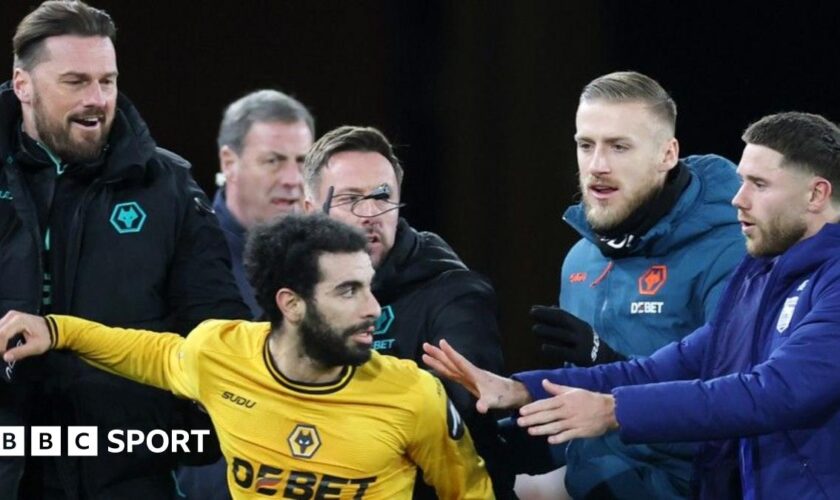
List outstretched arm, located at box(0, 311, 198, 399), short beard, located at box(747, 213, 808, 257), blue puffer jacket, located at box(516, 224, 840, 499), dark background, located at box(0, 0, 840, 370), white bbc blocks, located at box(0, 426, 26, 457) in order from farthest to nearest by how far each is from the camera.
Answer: dark background, located at box(0, 0, 840, 370) → white bbc blocks, located at box(0, 426, 26, 457) → outstretched arm, located at box(0, 311, 198, 399) → short beard, located at box(747, 213, 808, 257) → blue puffer jacket, located at box(516, 224, 840, 499)

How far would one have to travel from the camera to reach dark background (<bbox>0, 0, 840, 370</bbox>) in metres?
5.41

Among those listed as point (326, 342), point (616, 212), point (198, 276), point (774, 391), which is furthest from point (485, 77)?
point (774, 391)

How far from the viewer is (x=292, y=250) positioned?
3518 millimetres

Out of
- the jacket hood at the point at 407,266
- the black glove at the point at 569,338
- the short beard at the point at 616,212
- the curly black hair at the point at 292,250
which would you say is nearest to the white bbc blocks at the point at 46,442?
the curly black hair at the point at 292,250

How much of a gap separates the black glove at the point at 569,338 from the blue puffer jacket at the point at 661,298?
0.16 m

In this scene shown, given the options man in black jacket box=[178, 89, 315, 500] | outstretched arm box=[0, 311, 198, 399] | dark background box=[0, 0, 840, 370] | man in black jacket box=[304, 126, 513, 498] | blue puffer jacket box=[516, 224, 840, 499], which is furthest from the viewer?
dark background box=[0, 0, 840, 370]

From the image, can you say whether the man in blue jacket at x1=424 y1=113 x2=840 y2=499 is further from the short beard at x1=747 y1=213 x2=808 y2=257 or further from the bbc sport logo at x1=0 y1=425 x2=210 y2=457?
the bbc sport logo at x1=0 y1=425 x2=210 y2=457

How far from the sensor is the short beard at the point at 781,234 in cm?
329

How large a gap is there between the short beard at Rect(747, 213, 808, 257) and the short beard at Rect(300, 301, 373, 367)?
0.81 meters

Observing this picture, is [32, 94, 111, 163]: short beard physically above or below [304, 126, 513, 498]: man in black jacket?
above

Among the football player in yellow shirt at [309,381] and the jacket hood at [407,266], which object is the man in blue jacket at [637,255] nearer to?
the jacket hood at [407,266]

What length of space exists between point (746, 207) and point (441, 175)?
7.63 feet

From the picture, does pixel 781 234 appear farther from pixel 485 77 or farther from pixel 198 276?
pixel 485 77

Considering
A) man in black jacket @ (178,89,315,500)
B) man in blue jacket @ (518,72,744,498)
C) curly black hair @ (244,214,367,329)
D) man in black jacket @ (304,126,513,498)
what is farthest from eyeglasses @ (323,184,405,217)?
man in black jacket @ (178,89,315,500)
